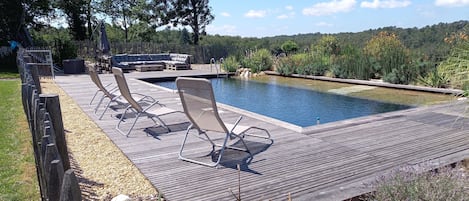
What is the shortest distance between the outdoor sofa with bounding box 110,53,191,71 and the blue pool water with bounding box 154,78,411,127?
5.77 metres

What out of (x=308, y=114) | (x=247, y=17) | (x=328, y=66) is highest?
(x=247, y=17)

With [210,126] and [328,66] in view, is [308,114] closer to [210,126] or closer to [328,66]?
[210,126]

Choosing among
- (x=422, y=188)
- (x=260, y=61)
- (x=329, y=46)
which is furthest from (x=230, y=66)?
(x=422, y=188)

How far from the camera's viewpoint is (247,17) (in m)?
26.6

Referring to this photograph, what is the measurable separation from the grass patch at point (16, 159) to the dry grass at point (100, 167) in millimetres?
411

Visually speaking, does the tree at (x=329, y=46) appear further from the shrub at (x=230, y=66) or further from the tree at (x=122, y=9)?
the tree at (x=122, y=9)

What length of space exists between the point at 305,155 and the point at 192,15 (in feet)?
85.1

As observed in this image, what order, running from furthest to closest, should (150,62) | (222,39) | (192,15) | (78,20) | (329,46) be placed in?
(222,39) < (192,15) < (78,20) < (150,62) < (329,46)

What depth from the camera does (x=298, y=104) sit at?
865cm

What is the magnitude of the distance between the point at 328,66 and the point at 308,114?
6521 millimetres

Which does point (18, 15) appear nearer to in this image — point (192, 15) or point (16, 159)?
point (192, 15)

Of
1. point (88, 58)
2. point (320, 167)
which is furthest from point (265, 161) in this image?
point (88, 58)

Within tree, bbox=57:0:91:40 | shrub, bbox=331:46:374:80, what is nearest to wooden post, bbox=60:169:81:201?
shrub, bbox=331:46:374:80

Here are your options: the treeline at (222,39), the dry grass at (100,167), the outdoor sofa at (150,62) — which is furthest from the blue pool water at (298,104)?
the outdoor sofa at (150,62)
